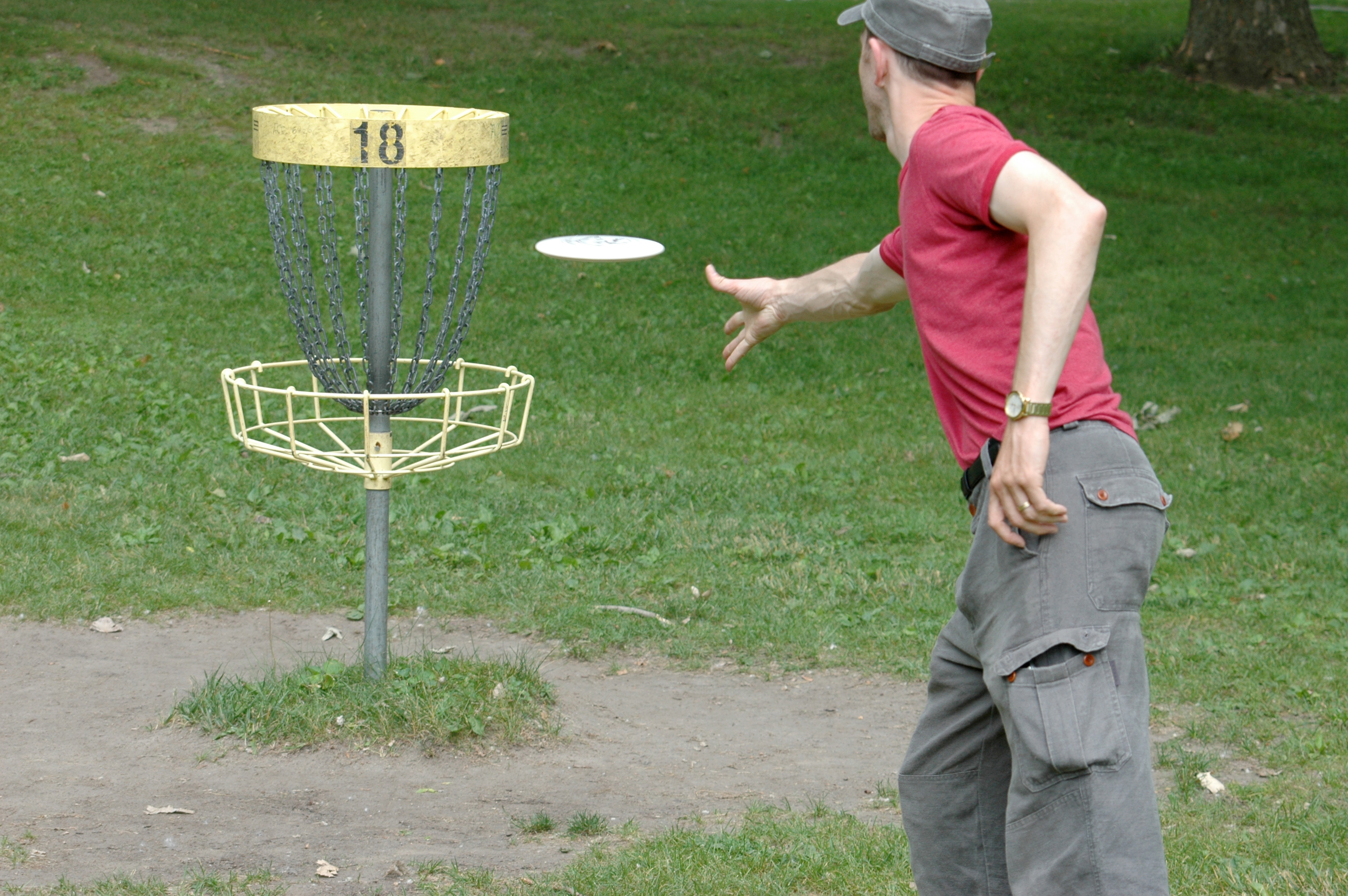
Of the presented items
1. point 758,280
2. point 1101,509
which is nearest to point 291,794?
point 758,280

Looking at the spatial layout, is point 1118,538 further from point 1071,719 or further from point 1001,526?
point 1071,719

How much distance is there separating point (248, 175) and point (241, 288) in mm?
2514

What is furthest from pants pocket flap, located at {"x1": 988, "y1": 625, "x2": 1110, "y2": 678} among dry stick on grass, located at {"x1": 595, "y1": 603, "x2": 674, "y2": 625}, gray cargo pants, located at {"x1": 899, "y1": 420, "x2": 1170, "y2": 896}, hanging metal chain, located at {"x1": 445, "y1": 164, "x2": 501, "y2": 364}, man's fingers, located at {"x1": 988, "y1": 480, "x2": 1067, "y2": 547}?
dry stick on grass, located at {"x1": 595, "y1": 603, "x2": 674, "y2": 625}

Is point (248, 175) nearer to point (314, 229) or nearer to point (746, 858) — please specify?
point (314, 229)

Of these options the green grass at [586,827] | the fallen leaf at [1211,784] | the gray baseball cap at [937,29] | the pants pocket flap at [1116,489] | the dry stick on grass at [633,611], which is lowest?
the dry stick on grass at [633,611]

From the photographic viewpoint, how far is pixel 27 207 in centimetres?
1127

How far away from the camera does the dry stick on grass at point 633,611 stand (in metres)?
5.46

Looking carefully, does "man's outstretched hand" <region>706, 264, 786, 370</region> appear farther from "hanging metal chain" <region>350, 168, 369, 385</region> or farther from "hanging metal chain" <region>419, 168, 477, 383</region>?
"hanging metal chain" <region>350, 168, 369, 385</region>

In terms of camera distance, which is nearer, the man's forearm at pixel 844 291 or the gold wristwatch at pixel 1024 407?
the gold wristwatch at pixel 1024 407

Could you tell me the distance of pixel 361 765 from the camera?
4207mm

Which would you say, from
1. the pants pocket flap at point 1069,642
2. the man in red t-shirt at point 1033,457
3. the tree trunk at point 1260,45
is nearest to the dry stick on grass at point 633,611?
the man in red t-shirt at point 1033,457

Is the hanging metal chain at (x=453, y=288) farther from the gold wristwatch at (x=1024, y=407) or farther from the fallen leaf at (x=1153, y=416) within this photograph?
the fallen leaf at (x=1153, y=416)

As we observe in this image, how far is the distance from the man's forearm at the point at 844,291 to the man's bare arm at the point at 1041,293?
746mm

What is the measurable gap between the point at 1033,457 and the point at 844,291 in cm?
94
